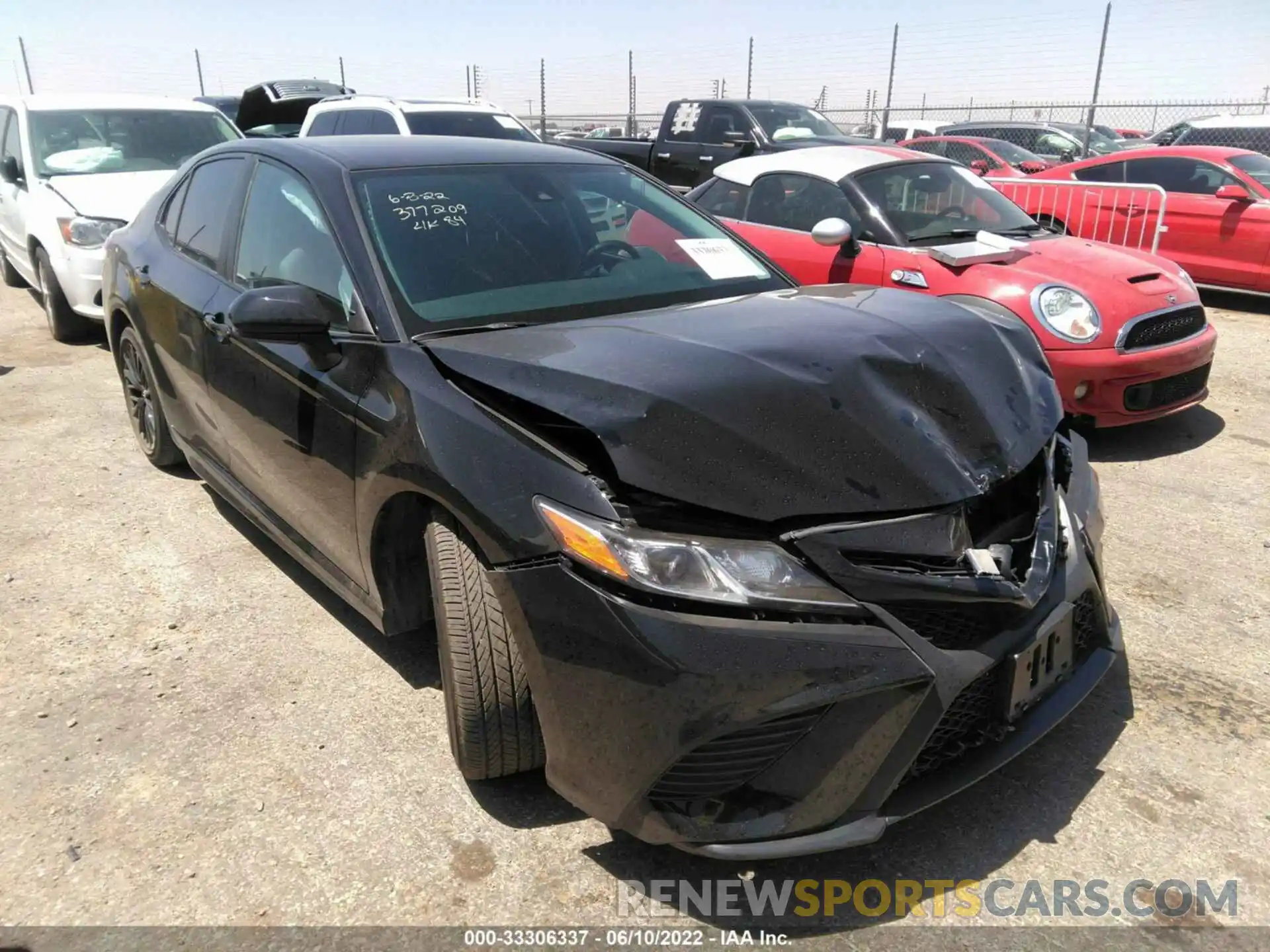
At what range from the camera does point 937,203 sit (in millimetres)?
5895

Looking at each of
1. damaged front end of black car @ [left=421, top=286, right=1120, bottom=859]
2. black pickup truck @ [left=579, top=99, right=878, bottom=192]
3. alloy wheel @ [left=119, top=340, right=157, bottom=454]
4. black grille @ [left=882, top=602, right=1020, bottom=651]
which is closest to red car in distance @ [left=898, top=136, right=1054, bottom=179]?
black pickup truck @ [left=579, top=99, right=878, bottom=192]

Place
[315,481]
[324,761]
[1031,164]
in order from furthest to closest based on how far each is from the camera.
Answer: [1031,164], [315,481], [324,761]

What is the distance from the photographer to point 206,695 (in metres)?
2.93

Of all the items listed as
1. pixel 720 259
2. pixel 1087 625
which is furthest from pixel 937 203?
pixel 1087 625

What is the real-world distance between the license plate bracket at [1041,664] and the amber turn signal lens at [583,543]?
2.85 ft

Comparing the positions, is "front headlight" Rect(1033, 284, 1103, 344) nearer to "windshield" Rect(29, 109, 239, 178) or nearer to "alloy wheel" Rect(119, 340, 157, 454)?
"alloy wheel" Rect(119, 340, 157, 454)

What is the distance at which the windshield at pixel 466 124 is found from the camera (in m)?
9.37

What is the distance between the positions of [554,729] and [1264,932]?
1538 millimetres

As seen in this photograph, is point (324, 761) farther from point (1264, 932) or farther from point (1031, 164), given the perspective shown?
point (1031, 164)

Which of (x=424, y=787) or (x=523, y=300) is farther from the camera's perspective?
(x=523, y=300)

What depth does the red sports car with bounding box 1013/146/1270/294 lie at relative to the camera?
313 inches

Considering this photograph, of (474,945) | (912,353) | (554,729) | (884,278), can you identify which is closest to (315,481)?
(554,729)

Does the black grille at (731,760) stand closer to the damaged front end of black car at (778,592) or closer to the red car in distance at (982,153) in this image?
the damaged front end of black car at (778,592)

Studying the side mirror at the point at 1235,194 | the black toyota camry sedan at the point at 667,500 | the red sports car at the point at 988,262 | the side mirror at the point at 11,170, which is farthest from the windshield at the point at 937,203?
the side mirror at the point at 11,170
